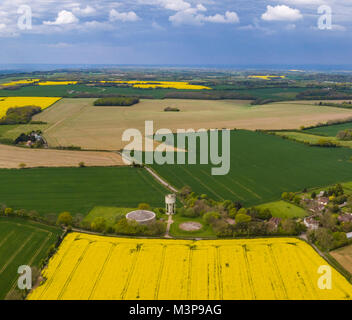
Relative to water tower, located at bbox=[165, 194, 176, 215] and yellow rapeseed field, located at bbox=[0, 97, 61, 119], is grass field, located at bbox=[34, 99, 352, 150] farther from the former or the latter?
water tower, located at bbox=[165, 194, 176, 215]

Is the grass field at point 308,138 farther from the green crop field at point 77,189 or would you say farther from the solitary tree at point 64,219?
the solitary tree at point 64,219

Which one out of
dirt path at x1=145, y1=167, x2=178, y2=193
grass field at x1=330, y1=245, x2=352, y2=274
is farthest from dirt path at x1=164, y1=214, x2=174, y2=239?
grass field at x1=330, y1=245, x2=352, y2=274

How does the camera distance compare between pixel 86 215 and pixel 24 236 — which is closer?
pixel 24 236

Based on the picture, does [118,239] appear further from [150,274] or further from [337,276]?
[337,276]

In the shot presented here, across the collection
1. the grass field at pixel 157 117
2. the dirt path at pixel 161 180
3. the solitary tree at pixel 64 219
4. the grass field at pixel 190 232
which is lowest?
the grass field at pixel 190 232

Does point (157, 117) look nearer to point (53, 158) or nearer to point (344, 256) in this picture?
point (53, 158)

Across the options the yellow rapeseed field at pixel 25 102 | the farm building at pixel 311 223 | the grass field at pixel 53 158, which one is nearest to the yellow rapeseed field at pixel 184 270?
the farm building at pixel 311 223

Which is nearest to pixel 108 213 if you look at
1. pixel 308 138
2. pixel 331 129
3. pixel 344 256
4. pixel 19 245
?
pixel 19 245

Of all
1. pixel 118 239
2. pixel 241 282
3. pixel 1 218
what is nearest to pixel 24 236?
pixel 1 218
